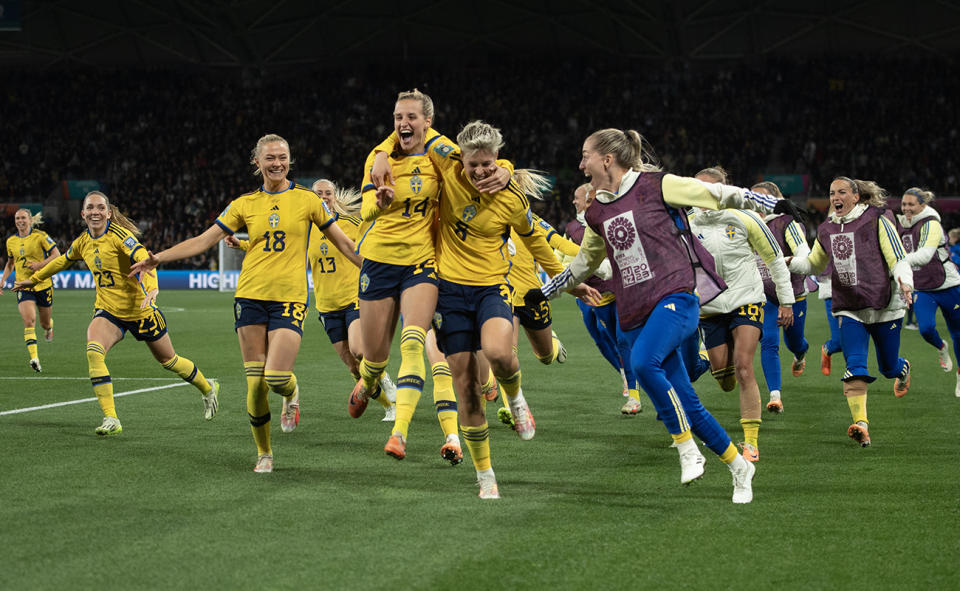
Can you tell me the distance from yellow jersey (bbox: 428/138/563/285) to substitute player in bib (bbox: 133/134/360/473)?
1.02 meters

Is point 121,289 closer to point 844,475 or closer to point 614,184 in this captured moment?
point 614,184

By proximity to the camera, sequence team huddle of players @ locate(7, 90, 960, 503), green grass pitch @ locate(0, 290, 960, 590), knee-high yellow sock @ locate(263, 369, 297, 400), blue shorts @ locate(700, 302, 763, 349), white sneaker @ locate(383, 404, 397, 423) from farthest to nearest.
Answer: white sneaker @ locate(383, 404, 397, 423) < blue shorts @ locate(700, 302, 763, 349) < knee-high yellow sock @ locate(263, 369, 297, 400) < team huddle of players @ locate(7, 90, 960, 503) < green grass pitch @ locate(0, 290, 960, 590)

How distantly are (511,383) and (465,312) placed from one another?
0.93 m

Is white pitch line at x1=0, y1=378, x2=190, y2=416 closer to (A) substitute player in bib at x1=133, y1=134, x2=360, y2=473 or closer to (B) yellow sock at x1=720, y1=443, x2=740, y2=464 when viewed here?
(A) substitute player in bib at x1=133, y1=134, x2=360, y2=473

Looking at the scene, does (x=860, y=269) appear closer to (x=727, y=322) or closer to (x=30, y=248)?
(x=727, y=322)

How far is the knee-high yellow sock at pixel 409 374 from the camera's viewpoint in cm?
645

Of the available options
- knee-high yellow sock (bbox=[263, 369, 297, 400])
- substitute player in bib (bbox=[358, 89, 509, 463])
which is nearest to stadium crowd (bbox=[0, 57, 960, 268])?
knee-high yellow sock (bbox=[263, 369, 297, 400])

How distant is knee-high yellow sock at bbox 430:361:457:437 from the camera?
6902mm

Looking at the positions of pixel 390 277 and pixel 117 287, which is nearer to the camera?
pixel 390 277

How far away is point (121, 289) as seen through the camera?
30.7 feet

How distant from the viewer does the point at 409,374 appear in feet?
21.5

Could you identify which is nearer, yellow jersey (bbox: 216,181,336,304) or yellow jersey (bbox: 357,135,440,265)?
yellow jersey (bbox: 357,135,440,265)

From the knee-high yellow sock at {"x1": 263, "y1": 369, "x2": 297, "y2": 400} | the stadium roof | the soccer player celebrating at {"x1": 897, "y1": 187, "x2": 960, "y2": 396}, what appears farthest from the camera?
the stadium roof

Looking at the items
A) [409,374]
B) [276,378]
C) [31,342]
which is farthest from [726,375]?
[31,342]
